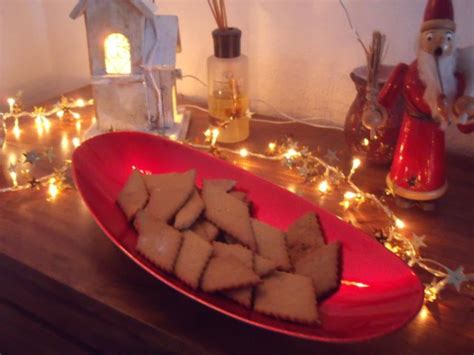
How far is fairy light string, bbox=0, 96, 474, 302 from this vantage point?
60 cm

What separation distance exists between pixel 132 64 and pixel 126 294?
1.58 feet

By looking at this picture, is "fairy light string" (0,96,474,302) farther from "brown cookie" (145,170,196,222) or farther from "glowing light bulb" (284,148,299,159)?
"brown cookie" (145,170,196,222)

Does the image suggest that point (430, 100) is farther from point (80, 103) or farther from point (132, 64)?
point (80, 103)

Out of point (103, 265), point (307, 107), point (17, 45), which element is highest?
point (17, 45)

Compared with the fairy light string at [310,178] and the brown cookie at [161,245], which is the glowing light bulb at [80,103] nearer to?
the fairy light string at [310,178]

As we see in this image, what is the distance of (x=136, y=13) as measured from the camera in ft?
2.81

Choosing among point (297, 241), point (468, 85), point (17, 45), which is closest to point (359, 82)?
point (468, 85)

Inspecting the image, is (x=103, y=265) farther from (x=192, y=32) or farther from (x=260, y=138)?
(x=192, y=32)

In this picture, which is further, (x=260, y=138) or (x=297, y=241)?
(x=260, y=138)

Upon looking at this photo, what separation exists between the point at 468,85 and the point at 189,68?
684 mm

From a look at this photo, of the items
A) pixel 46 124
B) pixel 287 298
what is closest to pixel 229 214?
pixel 287 298

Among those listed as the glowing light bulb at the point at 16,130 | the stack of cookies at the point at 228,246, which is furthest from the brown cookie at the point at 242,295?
the glowing light bulb at the point at 16,130

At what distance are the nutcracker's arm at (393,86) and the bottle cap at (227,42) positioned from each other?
1.00 ft

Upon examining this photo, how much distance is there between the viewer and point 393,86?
0.66 meters
